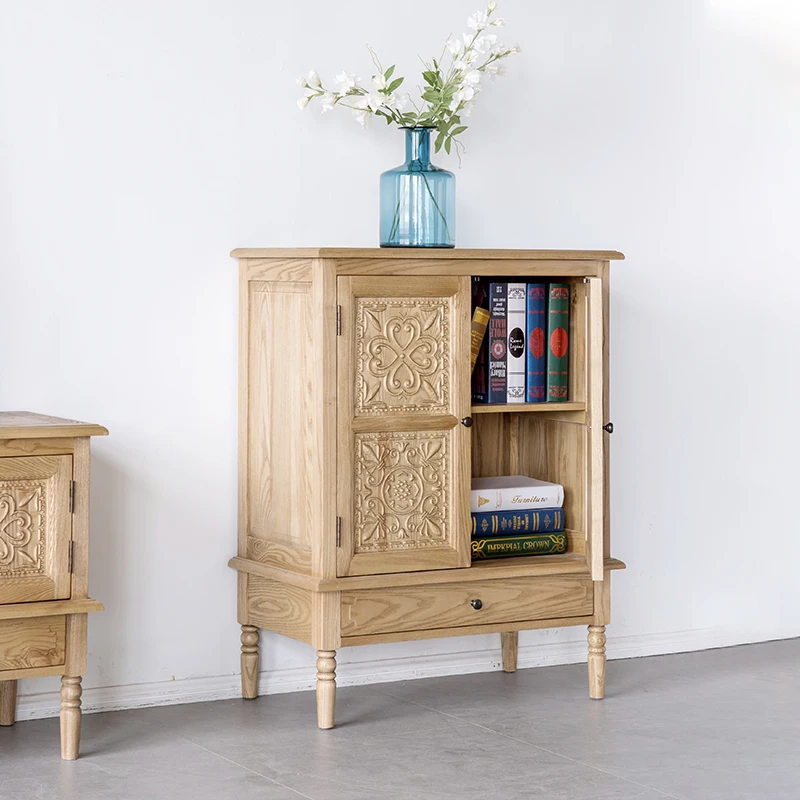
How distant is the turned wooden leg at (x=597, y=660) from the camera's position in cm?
349

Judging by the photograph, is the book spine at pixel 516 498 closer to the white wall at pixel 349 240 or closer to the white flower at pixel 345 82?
the white wall at pixel 349 240

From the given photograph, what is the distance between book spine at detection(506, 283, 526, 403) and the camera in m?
3.38

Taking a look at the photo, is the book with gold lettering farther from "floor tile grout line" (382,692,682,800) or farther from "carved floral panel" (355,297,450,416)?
"floor tile grout line" (382,692,682,800)

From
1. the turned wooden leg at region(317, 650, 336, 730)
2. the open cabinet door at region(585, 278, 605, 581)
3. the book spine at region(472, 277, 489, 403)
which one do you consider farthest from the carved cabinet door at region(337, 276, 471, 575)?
the open cabinet door at region(585, 278, 605, 581)

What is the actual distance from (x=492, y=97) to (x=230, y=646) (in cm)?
173

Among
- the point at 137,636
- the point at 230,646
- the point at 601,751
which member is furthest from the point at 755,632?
the point at 137,636

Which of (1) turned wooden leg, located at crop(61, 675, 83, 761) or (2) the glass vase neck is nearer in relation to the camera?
(1) turned wooden leg, located at crop(61, 675, 83, 761)

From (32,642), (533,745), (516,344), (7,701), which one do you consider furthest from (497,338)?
(7,701)

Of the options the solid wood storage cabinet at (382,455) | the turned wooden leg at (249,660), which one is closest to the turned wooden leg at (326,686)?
the solid wood storage cabinet at (382,455)

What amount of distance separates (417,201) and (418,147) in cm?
16

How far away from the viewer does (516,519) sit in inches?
136

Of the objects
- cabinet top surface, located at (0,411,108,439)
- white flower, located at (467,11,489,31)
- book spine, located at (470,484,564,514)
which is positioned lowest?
book spine, located at (470,484,564,514)

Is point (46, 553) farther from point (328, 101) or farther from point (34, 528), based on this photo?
point (328, 101)

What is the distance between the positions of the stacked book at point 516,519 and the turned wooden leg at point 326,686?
19.2 inches
